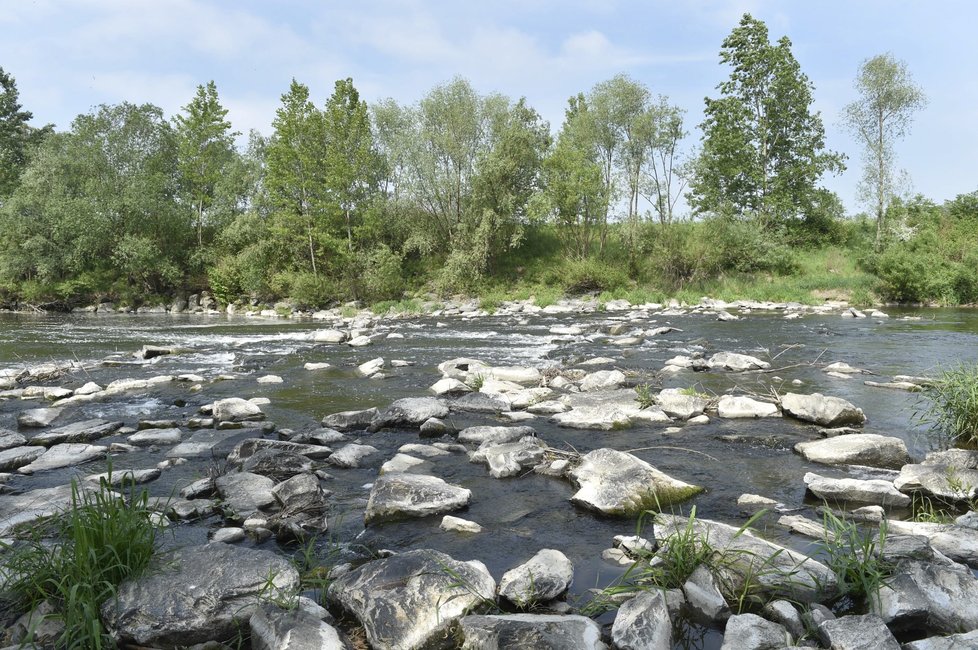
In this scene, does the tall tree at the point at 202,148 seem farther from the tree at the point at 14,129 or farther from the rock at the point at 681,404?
the rock at the point at 681,404

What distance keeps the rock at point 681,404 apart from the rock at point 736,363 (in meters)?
3.55

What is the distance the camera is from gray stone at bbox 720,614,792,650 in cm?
272

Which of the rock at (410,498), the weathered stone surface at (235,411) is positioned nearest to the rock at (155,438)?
the weathered stone surface at (235,411)

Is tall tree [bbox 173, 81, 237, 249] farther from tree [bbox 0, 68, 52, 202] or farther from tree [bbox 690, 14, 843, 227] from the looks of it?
tree [bbox 690, 14, 843, 227]

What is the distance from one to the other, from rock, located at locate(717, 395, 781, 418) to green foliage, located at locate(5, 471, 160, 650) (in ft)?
22.4

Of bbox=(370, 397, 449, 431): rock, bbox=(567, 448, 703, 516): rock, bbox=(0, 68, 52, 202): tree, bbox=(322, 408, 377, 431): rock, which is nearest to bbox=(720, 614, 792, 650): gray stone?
bbox=(567, 448, 703, 516): rock

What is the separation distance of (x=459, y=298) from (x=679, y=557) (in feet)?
108

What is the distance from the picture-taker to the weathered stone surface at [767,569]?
322 centimetres

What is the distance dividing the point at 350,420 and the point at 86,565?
463cm

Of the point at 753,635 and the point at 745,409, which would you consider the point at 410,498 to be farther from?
the point at 745,409

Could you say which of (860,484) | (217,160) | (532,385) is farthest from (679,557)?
(217,160)

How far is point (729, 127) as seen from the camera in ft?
128

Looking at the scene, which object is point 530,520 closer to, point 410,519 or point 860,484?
point 410,519

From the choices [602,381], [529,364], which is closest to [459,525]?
[602,381]
